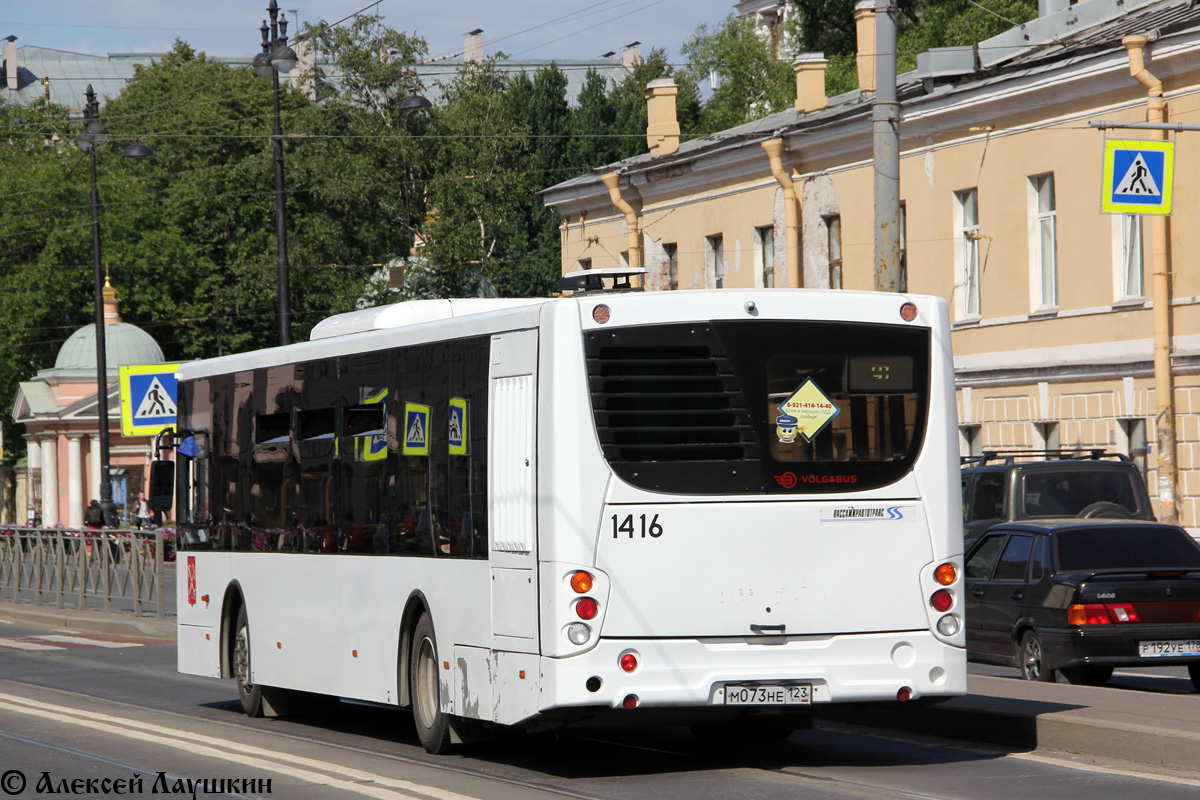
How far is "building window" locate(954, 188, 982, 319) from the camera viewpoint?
30969mm

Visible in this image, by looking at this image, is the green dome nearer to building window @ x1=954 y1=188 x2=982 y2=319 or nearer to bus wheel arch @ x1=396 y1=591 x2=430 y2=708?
building window @ x1=954 y1=188 x2=982 y2=319

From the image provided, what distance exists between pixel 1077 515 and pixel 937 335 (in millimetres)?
9128

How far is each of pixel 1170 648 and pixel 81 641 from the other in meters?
15.3

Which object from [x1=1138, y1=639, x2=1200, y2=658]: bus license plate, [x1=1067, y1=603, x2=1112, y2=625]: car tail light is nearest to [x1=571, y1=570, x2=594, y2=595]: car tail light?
[x1=1067, y1=603, x2=1112, y2=625]: car tail light

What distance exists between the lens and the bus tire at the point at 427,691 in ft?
37.0

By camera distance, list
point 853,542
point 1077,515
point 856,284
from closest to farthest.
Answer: point 853,542 → point 1077,515 → point 856,284

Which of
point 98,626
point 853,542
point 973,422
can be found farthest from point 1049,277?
point 853,542

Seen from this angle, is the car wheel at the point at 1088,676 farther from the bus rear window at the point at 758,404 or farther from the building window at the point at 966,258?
the building window at the point at 966,258

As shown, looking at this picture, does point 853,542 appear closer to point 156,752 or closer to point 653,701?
point 653,701

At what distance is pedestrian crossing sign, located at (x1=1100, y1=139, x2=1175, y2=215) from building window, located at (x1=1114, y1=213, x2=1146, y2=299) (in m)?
4.95

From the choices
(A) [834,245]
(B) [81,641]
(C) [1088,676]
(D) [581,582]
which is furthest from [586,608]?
(A) [834,245]

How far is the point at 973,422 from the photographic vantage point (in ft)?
101

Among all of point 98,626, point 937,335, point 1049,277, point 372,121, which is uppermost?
point 372,121

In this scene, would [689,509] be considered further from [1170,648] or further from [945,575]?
[1170,648]
